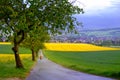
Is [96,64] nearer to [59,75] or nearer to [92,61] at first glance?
[92,61]

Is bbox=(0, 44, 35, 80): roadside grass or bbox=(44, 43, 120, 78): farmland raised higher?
bbox=(0, 44, 35, 80): roadside grass

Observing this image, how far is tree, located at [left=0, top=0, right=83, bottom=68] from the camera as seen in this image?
32.4 metres

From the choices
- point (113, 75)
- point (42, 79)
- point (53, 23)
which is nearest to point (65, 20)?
point (53, 23)

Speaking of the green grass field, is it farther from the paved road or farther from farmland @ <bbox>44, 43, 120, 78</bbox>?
the paved road

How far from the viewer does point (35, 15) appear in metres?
33.5

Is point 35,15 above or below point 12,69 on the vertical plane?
above

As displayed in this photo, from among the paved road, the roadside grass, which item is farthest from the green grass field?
the roadside grass

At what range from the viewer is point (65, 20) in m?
35.0

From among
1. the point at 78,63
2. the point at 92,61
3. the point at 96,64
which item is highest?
the point at 96,64

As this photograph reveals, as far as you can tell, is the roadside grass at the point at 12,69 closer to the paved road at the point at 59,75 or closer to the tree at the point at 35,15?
the paved road at the point at 59,75

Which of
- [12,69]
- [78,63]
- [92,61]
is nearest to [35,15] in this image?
[12,69]

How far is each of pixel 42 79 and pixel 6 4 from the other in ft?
30.6

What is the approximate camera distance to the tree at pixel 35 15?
3238 centimetres

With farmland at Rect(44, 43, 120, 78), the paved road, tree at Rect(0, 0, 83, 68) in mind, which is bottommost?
farmland at Rect(44, 43, 120, 78)
